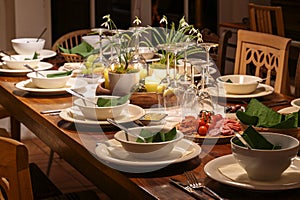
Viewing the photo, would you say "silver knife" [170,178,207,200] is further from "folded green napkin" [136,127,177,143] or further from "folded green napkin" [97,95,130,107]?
"folded green napkin" [97,95,130,107]

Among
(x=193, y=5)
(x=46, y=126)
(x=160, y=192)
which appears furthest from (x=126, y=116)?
(x=193, y=5)

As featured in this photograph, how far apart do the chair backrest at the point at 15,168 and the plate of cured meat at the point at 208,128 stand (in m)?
0.54

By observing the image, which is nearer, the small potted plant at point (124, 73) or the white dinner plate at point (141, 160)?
the white dinner plate at point (141, 160)

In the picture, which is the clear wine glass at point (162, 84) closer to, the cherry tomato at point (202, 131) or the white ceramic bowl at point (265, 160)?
the cherry tomato at point (202, 131)

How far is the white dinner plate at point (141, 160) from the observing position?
1617 mm

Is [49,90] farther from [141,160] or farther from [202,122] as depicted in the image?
[141,160]

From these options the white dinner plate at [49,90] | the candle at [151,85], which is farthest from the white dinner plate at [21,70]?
the candle at [151,85]

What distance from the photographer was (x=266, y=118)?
6.04ft

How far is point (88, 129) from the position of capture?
2.03 metres

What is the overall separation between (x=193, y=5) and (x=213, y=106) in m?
3.66

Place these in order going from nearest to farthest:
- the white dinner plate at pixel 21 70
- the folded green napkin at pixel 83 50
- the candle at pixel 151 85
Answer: the candle at pixel 151 85, the white dinner plate at pixel 21 70, the folded green napkin at pixel 83 50

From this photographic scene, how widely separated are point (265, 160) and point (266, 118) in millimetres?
409

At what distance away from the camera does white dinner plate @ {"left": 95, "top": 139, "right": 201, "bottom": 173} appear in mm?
1617

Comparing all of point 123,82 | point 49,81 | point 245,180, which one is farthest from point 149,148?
point 49,81
